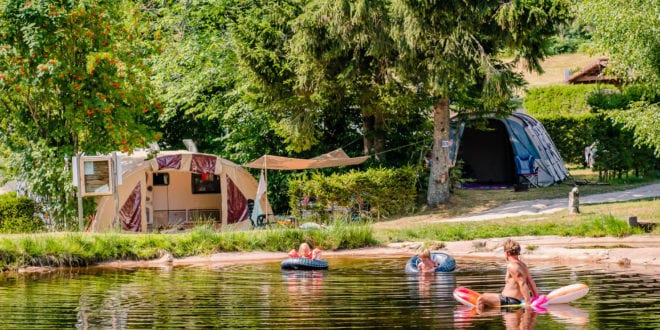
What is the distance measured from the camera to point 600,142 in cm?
3334

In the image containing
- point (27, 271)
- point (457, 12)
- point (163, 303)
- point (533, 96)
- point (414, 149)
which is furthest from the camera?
point (533, 96)

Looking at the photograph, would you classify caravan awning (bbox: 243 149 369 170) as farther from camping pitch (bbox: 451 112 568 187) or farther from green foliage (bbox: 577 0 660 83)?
green foliage (bbox: 577 0 660 83)

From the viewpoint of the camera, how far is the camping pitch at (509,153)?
33500mm

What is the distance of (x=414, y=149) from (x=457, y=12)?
558 centimetres

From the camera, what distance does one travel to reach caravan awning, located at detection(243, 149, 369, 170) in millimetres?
28250

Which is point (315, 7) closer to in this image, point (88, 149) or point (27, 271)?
point (88, 149)

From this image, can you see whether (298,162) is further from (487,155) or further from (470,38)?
(487,155)

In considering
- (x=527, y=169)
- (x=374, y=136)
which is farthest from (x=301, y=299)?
(x=527, y=169)

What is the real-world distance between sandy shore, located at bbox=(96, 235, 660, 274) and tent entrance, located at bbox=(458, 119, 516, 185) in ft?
42.4

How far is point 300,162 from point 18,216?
25.2 feet

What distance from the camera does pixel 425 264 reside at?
1903cm

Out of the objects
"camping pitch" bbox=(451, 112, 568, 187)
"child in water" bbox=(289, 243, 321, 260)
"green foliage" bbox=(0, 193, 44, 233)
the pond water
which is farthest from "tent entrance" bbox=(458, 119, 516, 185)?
"child in water" bbox=(289, 243, 321, 260)

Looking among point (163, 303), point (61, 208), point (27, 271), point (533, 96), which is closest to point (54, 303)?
point (163, 303)

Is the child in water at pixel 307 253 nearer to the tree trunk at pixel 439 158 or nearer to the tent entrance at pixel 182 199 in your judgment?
the tree trunk at pixel 439 158
